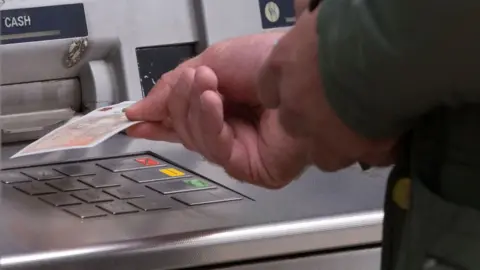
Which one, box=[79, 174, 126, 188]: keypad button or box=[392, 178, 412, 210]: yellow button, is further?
box=[79, 174, 126, 188]: keypad button

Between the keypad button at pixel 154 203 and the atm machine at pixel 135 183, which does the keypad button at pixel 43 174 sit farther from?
the keypad button at pixel 154 203

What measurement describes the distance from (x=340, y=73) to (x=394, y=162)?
0.45 feet

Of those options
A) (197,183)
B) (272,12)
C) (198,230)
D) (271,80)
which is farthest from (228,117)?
(272,12)

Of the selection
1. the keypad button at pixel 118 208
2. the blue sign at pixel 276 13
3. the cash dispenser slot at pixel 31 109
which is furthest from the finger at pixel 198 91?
the blue sign at pixel 276 13

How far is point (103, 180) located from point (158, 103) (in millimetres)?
111

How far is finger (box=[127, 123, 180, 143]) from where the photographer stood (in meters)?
0.98

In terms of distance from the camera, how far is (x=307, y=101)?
1.74 ft

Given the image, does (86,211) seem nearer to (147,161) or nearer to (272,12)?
(147,161)

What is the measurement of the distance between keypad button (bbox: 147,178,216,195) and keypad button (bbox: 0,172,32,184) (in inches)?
6.4

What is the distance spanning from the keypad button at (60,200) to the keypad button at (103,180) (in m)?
0.04

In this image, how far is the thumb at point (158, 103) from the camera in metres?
0.98

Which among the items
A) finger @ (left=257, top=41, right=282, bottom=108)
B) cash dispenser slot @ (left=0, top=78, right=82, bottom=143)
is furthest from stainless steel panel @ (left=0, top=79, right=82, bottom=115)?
finger @ (left=257, top=41, right=282, bottom=108)

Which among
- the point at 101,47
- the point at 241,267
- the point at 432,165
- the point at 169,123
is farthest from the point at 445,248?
the point at 101,47

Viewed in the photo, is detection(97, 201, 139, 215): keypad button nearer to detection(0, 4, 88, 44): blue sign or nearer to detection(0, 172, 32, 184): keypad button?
detection(0, 172, 32, 184): keypad button
